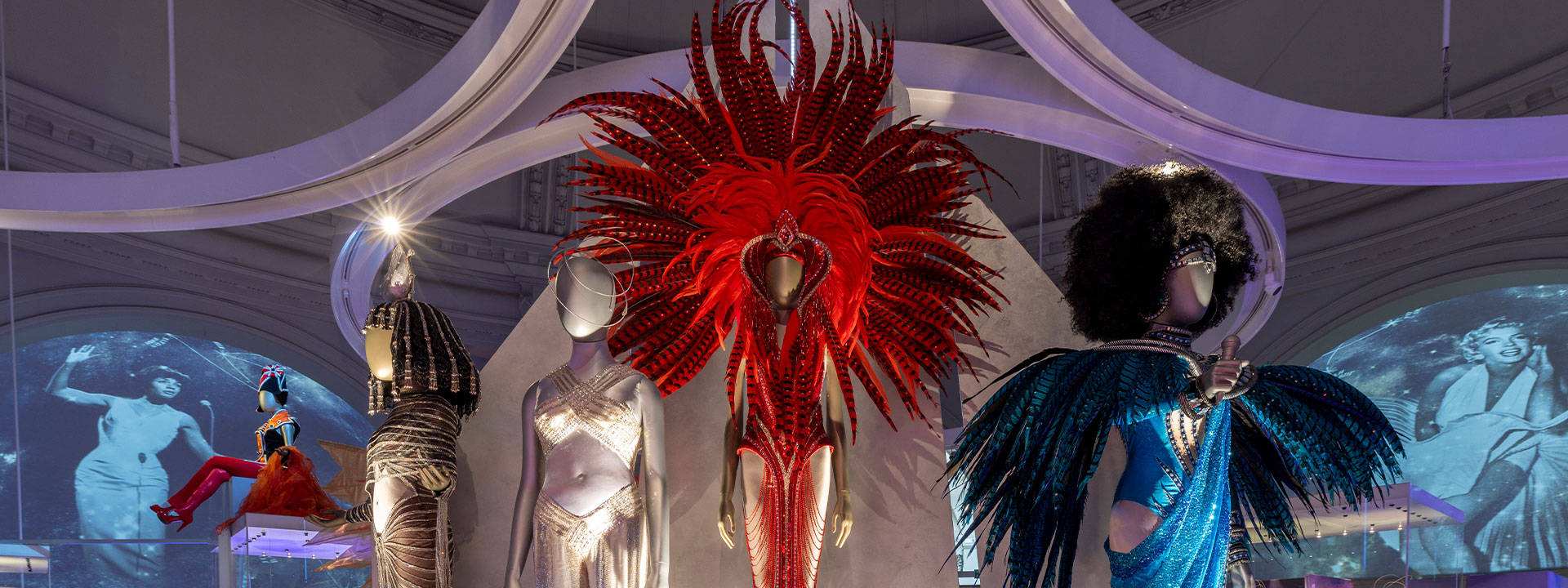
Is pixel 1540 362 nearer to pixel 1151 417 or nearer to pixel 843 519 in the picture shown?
pixel 1151 417

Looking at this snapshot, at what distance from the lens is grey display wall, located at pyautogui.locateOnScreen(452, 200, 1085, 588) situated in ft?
9.04

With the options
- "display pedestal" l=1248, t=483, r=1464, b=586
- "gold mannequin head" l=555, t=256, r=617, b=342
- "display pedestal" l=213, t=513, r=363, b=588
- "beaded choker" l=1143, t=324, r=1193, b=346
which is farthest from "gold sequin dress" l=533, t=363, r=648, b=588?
"display pedestal" l=1248, t=483, r=1464, b=586

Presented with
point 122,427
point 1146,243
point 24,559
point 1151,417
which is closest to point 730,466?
point 1151,417

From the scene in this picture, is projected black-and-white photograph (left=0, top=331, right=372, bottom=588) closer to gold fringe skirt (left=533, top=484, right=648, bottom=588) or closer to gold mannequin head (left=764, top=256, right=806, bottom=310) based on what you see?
gold fringe skirt (left=533, top=484, right=648, bottom=588)

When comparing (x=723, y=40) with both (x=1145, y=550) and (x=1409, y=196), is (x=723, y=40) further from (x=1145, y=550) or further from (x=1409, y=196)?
(x=1409, y=196)

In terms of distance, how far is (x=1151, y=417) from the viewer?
91.1 inches

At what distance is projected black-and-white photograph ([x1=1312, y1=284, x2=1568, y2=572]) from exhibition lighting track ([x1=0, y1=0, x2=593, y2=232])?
6.00 metres

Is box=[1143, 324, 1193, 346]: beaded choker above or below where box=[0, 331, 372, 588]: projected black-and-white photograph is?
below

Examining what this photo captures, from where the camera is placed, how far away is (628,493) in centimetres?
240

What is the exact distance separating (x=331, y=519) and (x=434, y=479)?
2.22 ft

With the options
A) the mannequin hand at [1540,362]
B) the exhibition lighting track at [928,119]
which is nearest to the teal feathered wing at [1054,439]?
the exhibition lighting track at [928,119]

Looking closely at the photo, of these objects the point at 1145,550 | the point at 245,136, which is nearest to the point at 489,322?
the point at 245,136

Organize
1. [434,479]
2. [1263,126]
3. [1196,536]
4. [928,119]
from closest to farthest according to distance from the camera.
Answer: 1. [1196,536]
2. [434,479]
3. [1263,126]
4. [928,119]

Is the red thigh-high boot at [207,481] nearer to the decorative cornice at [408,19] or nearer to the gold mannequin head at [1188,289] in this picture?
the gold mannequin head at [1188,289]
